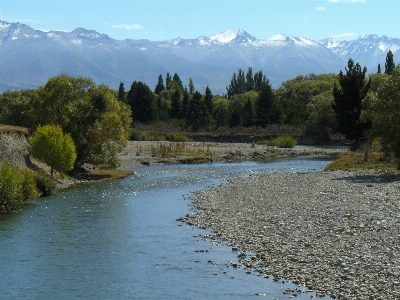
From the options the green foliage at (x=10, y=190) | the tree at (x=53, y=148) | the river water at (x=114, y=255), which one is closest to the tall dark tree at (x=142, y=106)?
the tree at (x=53, y=148)

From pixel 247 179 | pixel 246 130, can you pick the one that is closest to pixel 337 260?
pixel 247 179

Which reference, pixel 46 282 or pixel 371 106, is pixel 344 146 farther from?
pixel 46 282

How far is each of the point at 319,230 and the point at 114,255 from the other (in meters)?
9.13

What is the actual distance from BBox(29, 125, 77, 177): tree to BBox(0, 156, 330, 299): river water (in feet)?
28.5

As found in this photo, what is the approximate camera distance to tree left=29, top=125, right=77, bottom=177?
4881 centimetres

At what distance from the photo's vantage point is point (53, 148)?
161ft

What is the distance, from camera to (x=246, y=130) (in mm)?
129000

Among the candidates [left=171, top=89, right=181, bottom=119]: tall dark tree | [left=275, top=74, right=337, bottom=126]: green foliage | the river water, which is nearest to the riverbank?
the river water

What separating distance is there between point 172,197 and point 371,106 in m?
19.4

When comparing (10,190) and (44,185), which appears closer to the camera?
(10,190)

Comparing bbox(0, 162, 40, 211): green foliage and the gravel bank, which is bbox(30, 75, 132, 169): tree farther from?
bbox(0, 162, 40, 211): green foliage

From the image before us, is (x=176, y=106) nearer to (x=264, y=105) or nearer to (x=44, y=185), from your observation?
(x=264, y=105)

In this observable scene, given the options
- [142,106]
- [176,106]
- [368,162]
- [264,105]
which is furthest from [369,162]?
[176,106]

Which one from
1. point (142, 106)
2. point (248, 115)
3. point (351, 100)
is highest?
point (142, 106)
